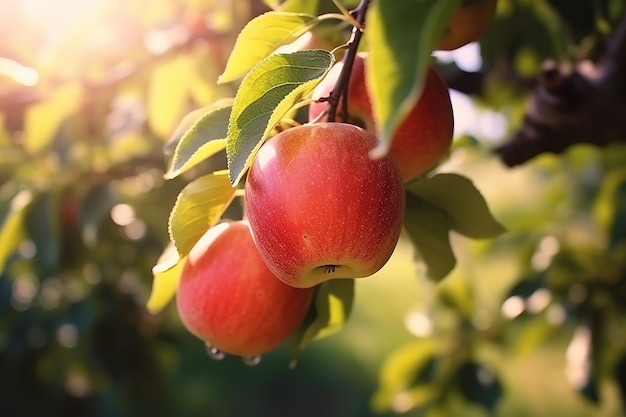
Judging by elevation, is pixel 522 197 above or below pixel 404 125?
below

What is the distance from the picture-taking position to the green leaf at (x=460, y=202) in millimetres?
746

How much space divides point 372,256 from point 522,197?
2.68 meters

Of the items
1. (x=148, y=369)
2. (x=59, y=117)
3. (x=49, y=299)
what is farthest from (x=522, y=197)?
(x=59, y=117)

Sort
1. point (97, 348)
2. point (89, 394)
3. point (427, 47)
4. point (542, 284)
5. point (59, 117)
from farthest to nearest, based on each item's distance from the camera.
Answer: point (89, 394)
point (97, 348)
point (542, 284)
point (59, 117)
point (427, 47)

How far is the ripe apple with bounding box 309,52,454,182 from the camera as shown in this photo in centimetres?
69

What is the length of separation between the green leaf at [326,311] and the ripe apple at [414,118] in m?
0.14

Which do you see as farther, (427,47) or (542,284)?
(542,284)

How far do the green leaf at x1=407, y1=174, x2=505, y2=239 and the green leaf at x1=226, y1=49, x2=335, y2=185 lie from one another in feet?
0.69

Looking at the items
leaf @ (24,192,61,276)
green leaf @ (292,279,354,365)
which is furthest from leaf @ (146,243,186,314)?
leaf @ (24,192,61,276)

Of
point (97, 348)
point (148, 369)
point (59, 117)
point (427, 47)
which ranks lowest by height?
point (148, 369)

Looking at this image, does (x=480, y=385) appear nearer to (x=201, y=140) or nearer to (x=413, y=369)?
(x=413, y=369)

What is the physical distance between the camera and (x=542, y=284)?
61.7 inches

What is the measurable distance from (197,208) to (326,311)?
0.62ft

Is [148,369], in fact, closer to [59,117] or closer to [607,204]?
[59,117]
